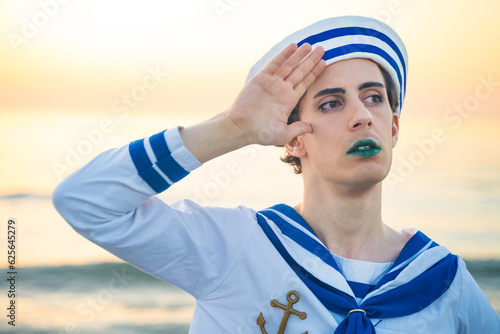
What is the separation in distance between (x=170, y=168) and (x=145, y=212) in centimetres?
20

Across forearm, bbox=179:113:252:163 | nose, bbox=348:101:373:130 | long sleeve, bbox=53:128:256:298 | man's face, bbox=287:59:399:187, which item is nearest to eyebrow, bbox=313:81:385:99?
man's face, bbox=287:59:399:187

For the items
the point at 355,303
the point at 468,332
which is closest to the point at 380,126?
the point at 355,303

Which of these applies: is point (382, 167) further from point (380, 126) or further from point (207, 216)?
point (207, 216)

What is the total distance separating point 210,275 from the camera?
253cm

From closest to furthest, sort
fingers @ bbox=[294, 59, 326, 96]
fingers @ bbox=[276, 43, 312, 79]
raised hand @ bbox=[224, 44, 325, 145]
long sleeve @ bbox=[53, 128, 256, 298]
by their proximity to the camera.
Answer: long sleeve @ bbox=[53, 128, 256, 298], raised hand @ bbox=[224, 44, 325, 145], fingers @ bbox=[276, 43, 312, 79], fingers @ bbox=[294, 59, 326, 96]

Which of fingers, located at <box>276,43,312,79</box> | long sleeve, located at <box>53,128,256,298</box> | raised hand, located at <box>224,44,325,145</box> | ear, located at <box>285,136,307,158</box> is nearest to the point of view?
long sleeve, located at <box>53,128,256,298</box>

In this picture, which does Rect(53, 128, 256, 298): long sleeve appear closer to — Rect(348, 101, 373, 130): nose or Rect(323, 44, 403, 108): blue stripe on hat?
Rect(348, 101, 373, 130): nose

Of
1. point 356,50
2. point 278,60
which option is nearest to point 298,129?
point 278,60

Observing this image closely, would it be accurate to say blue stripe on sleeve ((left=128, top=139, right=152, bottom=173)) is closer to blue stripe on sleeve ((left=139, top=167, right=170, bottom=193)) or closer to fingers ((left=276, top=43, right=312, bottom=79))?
blue stripe on sleeve ((left=139, top=167, right=170, bottom=193))

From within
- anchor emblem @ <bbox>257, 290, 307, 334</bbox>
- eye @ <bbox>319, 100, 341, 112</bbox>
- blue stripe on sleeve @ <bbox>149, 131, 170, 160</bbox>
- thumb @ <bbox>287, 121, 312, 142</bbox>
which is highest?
eye @ <bbox>319, 100, 341, 112</bbox>

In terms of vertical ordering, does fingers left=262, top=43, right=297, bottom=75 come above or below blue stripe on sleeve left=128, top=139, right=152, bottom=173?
above

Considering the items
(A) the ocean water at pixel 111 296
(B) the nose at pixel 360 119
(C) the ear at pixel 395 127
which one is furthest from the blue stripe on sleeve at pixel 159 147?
(A) the ocean water at pixel 111 296

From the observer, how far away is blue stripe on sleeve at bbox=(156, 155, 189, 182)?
233 centimetres

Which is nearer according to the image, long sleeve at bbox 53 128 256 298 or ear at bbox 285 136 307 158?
long sleeve at bbox 53 128 256 298
